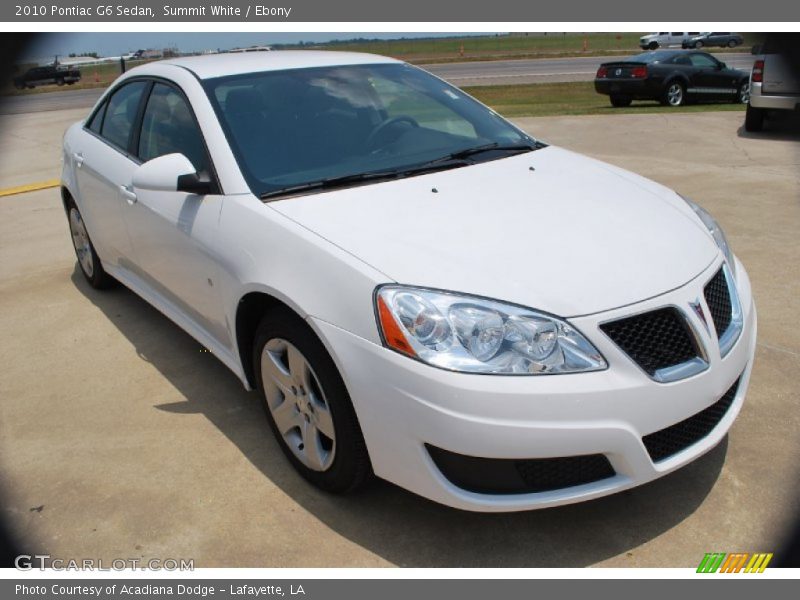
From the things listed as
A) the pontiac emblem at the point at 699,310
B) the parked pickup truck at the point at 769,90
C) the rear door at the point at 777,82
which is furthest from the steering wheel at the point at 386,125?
the rear door at the point at 777,82

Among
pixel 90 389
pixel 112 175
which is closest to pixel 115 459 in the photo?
pixel 90 389

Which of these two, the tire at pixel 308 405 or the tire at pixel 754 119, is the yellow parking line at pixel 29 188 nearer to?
the tire at pixel 308 405

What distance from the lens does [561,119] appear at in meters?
12.6

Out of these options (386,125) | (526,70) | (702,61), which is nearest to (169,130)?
(386,125)

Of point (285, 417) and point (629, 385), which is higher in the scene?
point (629, 385)

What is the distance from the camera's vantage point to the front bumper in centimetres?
216

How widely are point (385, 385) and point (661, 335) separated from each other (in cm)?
92

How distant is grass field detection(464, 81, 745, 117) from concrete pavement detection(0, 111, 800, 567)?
952 cm

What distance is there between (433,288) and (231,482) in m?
1.28

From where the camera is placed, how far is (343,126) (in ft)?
11.2

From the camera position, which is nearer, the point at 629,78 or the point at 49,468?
the point at 49,468

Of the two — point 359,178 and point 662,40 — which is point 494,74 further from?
point 359,178

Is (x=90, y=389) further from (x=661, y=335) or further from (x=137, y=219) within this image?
(x=661, y=335)

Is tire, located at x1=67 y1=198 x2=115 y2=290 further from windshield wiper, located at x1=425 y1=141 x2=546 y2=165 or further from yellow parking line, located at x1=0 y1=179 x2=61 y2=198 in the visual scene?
yellow parking line, located at x1=0 y1=179 x2=61 y2=198
